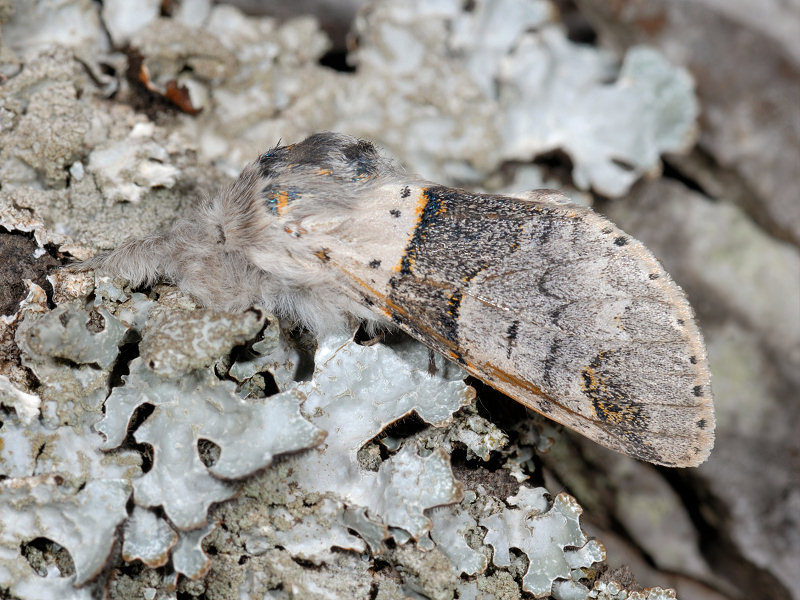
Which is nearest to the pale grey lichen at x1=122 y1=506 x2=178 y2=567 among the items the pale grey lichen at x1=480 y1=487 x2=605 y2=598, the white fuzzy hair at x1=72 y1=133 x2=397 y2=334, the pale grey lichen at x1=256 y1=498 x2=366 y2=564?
the pale grey lichen at x1=256 y1=498 x2=366 y2=564

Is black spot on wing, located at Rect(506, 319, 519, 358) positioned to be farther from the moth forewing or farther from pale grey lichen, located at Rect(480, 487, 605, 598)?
pale grey lichen, located at Rect(480, 487, 605, 598)

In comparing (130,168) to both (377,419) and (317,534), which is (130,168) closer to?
(377,419)

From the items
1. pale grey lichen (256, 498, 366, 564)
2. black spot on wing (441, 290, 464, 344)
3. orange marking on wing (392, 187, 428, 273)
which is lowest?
pale grey lichen (256, 498, 366, 564)

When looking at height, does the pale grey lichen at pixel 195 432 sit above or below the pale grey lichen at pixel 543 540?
above

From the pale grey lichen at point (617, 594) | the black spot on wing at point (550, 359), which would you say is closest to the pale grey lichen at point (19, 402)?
the black spot on wing at point (550, 359)

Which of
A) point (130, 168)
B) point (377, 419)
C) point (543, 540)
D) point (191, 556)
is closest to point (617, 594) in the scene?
point (543, 540)

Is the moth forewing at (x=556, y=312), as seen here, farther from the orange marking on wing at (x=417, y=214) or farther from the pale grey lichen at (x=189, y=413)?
the pale grey lichen at (x=189, y=413)

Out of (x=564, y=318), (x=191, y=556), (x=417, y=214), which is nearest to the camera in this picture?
(x=191, y=556)

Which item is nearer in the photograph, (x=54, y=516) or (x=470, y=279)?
(x=54, y=516)
